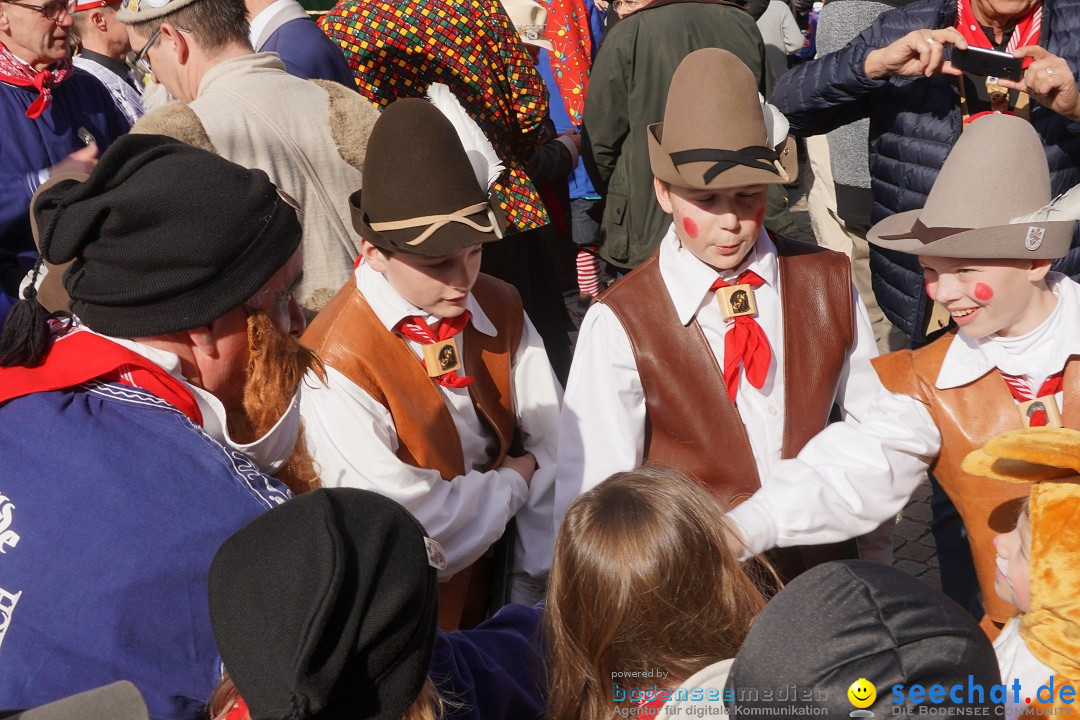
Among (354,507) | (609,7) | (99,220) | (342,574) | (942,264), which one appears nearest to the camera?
(342,574)

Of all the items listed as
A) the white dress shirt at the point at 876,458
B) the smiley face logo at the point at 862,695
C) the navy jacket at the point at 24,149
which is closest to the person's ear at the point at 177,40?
the navy jacket at the point at 24,149

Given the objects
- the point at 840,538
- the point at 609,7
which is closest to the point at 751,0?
the point at 609,7

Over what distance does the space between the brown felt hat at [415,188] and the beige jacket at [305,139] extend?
710 millimetres

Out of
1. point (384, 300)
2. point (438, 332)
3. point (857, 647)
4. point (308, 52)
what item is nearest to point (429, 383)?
point (438, 332)

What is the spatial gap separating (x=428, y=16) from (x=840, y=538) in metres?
2.52

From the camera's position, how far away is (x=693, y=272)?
8.37ft

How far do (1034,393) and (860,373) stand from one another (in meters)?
0.48

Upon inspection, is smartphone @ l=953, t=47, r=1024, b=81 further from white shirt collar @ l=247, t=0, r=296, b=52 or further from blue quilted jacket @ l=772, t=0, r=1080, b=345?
white shirt collar @ l=247, t=0, r=296, b=52

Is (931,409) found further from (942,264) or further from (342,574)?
(342,574)

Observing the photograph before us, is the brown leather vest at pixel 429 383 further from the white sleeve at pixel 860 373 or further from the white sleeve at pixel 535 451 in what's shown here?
the white sleeve at pixel 860 373

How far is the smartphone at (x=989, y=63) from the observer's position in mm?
2807

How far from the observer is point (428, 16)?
3715 mm

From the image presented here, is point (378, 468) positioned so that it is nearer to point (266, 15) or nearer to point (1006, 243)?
point (1006, 243)

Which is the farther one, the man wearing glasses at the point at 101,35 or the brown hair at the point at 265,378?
the man wearing glasses at the point at 101,35
